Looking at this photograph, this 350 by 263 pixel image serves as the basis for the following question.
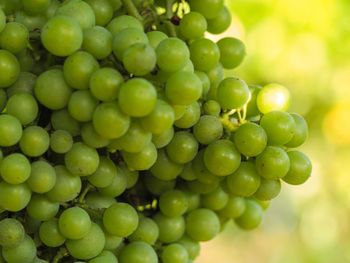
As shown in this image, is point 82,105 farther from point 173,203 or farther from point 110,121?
point 173,203

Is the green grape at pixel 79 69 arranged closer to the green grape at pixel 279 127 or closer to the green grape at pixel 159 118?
the green grape at pixel 159 118

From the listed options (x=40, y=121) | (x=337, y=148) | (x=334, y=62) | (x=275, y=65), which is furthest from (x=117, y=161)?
(x=337, y=148)

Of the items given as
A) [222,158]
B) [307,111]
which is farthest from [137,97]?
[307,111]

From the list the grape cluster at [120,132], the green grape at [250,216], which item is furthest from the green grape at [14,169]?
the green grape at [250,216]

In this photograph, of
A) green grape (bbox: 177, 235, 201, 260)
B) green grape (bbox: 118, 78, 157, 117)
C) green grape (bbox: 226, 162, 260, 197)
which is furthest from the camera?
green grape (bbox: 177, 235, 201, 260)

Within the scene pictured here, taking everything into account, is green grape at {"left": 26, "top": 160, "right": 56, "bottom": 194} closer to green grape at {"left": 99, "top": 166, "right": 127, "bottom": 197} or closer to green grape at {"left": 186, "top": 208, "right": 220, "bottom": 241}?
green grape at {"left": 99, "top": 166, "right": 127, "bottom": 197}

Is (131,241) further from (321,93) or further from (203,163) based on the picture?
(321,93)

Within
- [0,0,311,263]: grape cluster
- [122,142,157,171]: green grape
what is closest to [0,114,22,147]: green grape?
[0,0,311,263]: grape cluster
